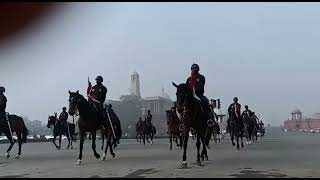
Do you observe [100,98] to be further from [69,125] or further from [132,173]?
[69,125]

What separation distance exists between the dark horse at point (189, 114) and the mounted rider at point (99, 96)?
4.19 metres

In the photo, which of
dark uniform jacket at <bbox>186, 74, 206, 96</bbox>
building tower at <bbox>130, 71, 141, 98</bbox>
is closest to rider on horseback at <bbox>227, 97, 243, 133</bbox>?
dark uniform jacket at <bbox>186, 74, 206, 96</bbox>

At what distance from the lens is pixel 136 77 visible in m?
186

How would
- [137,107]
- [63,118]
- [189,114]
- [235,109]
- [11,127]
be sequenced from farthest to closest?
[137,107], [63,118], [235,109], [11,127], [189,114]

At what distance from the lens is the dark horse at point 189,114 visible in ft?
45.9

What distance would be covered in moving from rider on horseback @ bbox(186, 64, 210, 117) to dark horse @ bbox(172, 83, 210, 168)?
0.32m

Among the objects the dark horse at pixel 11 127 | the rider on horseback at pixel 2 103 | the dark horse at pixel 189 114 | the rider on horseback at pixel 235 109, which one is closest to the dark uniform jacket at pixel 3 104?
the rider on horseback at pixel 2 103

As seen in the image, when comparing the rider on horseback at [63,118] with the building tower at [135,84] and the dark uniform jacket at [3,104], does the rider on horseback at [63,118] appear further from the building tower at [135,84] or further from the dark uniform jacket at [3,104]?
the building tower at [135,84]

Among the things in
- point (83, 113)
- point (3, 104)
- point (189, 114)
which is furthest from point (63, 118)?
point (189, 114)

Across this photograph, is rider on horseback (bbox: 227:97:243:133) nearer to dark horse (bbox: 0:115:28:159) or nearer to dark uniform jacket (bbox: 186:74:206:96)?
dark uniform jacket (bbox: 186:74:206:96)

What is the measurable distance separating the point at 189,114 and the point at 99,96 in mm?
4567

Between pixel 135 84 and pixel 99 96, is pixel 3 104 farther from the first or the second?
pixel 135 84

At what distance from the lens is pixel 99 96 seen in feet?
58.2

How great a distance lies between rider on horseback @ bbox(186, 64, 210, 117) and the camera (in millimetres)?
15170
